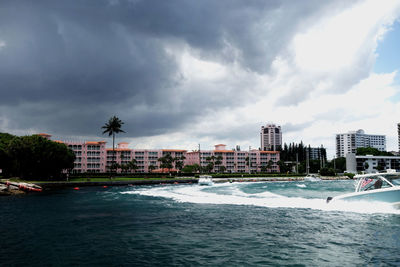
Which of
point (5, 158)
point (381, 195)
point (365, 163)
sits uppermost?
point (5, 158)

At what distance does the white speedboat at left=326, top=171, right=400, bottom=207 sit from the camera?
73.1 feet

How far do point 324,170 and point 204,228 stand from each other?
471ft

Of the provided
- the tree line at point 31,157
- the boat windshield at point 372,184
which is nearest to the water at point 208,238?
the boat windshield at point 372,184

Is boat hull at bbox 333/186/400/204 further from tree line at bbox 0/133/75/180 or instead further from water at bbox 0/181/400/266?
tree line at bbox 0/133/75/180

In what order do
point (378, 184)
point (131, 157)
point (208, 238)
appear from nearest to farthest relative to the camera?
point (208, 238), point (378, 184), point (131, 157)

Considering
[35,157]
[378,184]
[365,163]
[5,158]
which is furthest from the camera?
[365,163]

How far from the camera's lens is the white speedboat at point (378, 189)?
22.3 metres

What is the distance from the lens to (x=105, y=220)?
72.2ft

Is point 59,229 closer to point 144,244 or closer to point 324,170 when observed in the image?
point 144,244

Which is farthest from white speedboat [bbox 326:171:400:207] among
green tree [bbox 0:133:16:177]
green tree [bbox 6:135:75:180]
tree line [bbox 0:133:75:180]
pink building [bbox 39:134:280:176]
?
pink building [bbox 39:134:280:176]

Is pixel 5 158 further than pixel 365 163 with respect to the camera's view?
No

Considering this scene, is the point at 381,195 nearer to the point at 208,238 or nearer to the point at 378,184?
the point at 378,184

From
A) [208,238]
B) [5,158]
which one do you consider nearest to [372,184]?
[208,238]

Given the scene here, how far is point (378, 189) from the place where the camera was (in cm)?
2305
